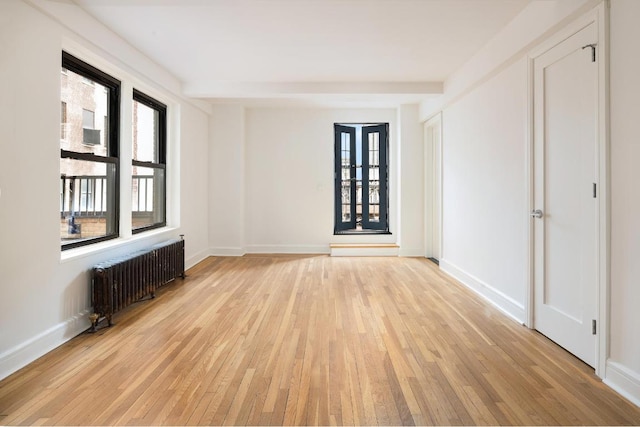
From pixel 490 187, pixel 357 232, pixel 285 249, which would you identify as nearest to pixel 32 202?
pixel 490 187

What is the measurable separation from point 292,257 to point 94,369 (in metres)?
4.43

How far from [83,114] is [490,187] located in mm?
4139

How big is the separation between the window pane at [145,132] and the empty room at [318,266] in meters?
0.04

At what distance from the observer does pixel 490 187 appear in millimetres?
3973

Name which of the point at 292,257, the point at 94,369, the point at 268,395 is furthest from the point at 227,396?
the point at 292,257

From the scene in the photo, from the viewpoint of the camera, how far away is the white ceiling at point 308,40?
3127mm

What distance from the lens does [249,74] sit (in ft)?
16.4

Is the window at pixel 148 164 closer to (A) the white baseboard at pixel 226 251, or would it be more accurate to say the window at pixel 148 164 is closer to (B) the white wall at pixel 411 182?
(A) the white baseboard at pixel 226 251

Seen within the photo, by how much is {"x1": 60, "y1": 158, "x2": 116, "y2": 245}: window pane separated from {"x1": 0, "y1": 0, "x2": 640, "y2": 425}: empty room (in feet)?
0.08

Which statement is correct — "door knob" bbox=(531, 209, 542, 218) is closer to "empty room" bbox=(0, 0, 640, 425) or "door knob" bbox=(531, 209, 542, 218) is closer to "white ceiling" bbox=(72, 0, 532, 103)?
"empty room" bbox=(0, 0, 640, 425)

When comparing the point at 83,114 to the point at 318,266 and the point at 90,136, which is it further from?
the point at 318,266

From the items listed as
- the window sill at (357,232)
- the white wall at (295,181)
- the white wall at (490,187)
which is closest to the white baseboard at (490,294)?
the white wall at (490,187)

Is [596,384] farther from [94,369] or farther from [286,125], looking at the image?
[286,125]

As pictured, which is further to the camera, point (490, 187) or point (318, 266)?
point (318, 266)
